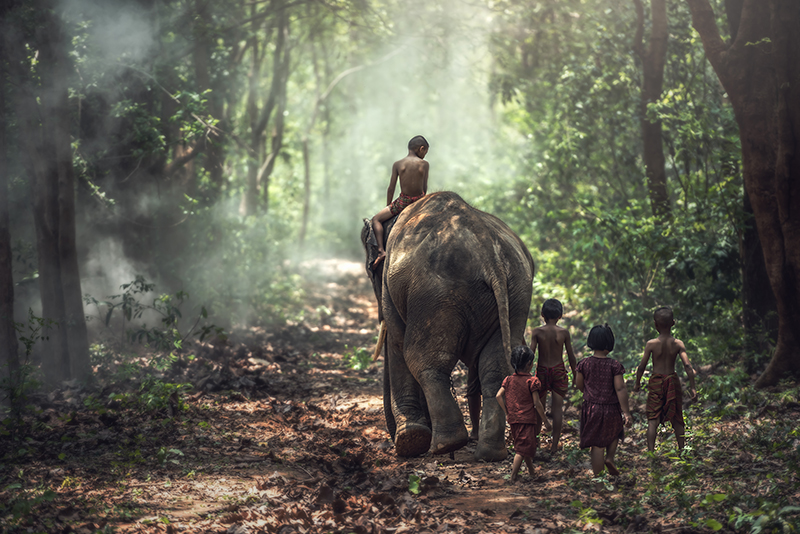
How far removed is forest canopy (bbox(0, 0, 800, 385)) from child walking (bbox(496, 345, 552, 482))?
341cm

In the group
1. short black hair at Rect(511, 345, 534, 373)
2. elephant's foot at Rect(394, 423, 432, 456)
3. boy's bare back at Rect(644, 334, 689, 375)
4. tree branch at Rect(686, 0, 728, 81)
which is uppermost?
tree branch at Rect(686, 0, 728, 81)

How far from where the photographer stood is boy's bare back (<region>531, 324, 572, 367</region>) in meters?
6.00

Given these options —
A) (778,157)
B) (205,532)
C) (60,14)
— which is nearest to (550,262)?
(778,157)

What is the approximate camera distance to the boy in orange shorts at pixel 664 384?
5633 mm

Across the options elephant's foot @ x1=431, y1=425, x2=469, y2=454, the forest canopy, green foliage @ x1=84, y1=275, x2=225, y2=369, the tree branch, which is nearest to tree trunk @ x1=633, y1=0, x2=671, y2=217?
the forest canopy

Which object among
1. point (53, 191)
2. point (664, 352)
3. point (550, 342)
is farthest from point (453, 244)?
point (53, 191)

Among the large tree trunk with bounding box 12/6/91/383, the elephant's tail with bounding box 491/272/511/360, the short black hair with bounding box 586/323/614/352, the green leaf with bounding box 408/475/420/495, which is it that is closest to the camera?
the green leaf with bounding box 408/475/420/495

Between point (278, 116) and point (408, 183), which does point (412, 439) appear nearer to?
point (408, 183)

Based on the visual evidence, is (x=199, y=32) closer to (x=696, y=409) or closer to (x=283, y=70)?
(x=283, y=70)

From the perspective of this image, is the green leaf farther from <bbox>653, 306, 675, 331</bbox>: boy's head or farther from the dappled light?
<bbox>653, 306, 675, 331</bbox>: boy's head

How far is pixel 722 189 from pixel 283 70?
14.7 metres

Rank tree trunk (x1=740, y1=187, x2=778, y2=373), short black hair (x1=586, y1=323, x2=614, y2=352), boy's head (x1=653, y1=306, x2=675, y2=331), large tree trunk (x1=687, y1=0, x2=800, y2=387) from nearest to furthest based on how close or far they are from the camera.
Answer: short black hair (x1=586, y1=323, x2=614, y2=352)
boy's head (x1=653, y1=306, x2=675, y2=331)
large tree trunk (x1=687, y1=0, x2=800, y2=387)
tree trunk (x1=740, y1=187, x2=778, y2=373)

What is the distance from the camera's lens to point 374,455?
19.6ft

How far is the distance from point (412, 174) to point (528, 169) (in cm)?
1239
